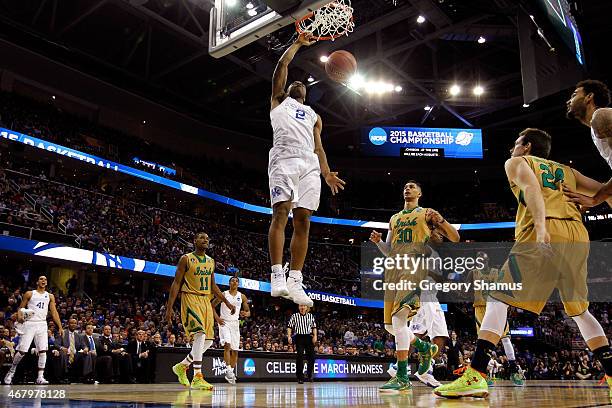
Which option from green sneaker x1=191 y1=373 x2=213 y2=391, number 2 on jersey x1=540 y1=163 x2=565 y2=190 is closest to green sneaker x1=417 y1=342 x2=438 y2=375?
green sneaker x1=191 y1=373 x2=213 y2=391

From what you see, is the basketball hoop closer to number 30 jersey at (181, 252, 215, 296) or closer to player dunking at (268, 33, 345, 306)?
player dunking at (268, 33, 345, 306)

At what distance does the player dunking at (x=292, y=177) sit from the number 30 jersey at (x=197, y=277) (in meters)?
3.04

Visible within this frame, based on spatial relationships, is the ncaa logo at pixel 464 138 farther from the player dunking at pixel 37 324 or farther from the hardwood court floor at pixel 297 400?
the hardwood court floor at pixel 297 400

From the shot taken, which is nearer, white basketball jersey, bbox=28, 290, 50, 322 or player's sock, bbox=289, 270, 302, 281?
player's sock, bbox=289, 270, 302, 281

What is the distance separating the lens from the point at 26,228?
1744cm

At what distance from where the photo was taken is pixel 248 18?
6.16m

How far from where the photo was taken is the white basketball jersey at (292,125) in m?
4.96

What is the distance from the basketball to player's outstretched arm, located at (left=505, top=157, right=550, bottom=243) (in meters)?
2.58

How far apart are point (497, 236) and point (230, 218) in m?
16.7

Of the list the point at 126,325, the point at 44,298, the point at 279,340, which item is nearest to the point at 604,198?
the point at 44,298

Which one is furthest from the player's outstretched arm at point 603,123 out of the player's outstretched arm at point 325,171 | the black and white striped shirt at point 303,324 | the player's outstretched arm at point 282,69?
the black and white striped shirt at point 303,324

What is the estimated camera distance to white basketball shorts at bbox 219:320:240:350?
11289mm

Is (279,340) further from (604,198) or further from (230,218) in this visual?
(604,198)

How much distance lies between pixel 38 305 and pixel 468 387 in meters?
9.19
